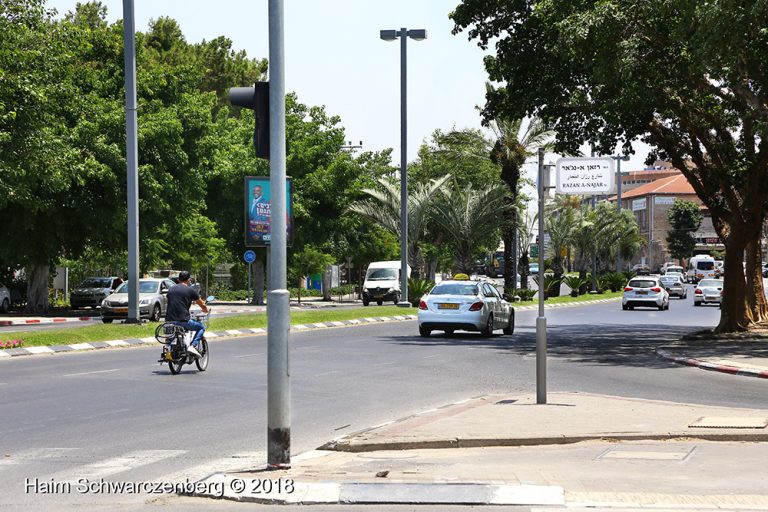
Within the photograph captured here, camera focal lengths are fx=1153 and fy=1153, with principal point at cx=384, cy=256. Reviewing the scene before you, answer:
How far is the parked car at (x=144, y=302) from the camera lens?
4006 centimetres

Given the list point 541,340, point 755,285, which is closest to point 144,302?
point 755,285

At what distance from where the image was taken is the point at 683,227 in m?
153

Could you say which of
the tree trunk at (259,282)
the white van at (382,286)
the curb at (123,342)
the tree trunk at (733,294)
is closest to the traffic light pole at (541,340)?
the curb at (123,342)

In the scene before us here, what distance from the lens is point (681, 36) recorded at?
24.8m

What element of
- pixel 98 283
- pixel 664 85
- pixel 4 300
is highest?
pixel 664 85

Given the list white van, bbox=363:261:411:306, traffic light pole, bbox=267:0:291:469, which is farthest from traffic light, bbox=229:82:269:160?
white van, bbox=363:261:411:306

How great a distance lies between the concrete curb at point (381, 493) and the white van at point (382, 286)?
51.7m

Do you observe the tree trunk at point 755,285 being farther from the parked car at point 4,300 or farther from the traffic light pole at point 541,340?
the parked car at point 4,300

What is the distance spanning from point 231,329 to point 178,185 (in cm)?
1532

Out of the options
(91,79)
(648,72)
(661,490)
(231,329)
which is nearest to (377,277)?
(91,79)

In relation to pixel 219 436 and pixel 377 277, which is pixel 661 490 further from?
pixel 377 277

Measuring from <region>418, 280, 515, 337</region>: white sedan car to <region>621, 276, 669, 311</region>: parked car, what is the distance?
90.7 feet

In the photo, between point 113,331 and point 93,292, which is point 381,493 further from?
point 93,292

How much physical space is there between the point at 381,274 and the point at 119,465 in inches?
2081
